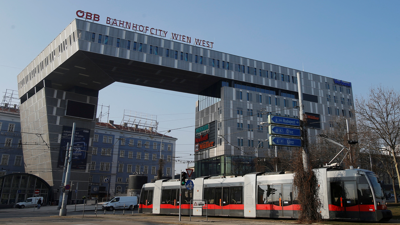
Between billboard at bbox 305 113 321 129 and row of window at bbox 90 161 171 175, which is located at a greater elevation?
billboard at bbox 305 113 321 129

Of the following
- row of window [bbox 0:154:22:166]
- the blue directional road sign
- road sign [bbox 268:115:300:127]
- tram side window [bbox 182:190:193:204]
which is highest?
row of window [bbox 0:154:22:166]

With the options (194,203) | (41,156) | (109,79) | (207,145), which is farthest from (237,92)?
(194,203)

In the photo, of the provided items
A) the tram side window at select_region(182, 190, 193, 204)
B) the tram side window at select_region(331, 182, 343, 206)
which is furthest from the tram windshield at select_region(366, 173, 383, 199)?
the tram side window at select_region(182, 190, 193, 204)

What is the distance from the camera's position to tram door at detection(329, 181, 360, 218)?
16.0m

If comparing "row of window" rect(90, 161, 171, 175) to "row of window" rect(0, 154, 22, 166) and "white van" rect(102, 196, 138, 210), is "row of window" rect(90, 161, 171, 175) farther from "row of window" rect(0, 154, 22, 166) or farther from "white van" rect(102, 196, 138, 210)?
"white van" rect(102, 196, 138, 210)

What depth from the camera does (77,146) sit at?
59.8 metres

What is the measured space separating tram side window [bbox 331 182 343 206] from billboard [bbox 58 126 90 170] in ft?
166

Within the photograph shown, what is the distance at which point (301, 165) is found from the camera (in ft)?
55.3

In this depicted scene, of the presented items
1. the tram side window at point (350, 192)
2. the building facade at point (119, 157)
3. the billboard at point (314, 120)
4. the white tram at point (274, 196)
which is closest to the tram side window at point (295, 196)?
the white tram at point (274, 196)

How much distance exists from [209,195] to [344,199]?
968 cm

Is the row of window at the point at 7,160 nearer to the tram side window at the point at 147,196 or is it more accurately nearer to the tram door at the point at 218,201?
the tram side window at the point at 147,196

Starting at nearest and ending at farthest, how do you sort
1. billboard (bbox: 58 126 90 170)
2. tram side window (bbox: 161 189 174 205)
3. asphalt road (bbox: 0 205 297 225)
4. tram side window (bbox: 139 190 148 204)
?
asphalt road (bbox: 0 205 297 225), tram side window (bbox: 161 189 174 205), tram side window (bbox: 139 190 148 204), billboard (bbox: 58 126 90 170)

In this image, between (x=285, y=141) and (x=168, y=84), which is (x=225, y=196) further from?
(x=168, y=84)

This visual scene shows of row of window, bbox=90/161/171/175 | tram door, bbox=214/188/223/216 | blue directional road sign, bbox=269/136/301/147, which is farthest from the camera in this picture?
row of window, bbox=90/161/171/175
